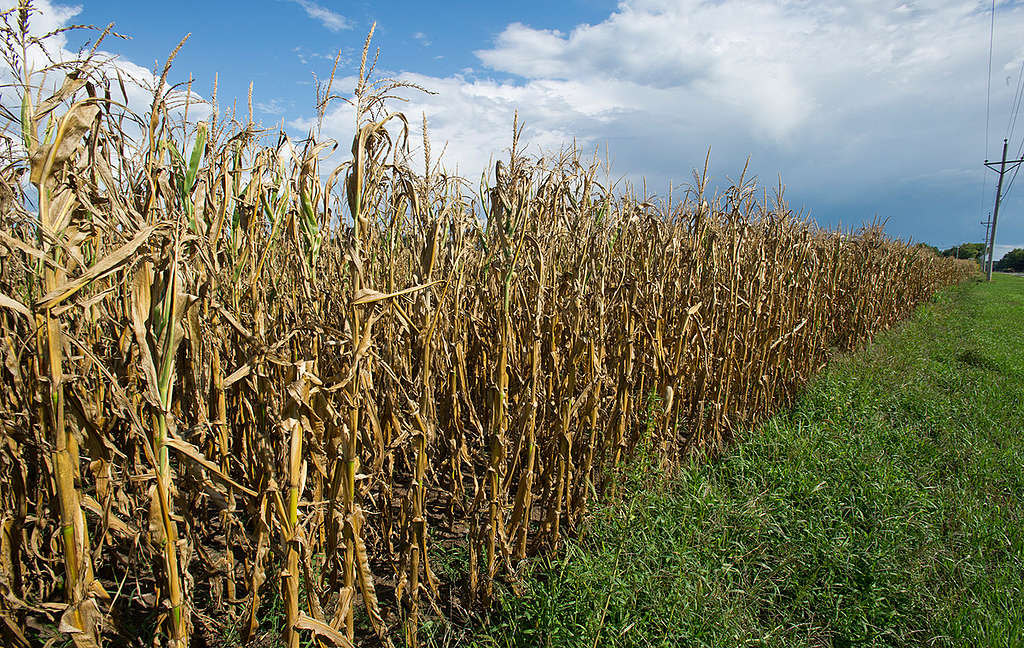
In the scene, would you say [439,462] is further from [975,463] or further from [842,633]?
[975,463]

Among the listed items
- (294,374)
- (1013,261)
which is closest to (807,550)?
(294,374)

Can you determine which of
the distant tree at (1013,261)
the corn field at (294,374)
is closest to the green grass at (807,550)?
the corn field at (294,374)

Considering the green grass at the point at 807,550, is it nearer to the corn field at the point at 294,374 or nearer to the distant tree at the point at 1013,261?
the corn field at the point at 294,374

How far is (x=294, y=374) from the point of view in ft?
4.90

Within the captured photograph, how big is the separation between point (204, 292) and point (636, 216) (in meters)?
2.52

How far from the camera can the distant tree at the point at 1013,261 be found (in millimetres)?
69688

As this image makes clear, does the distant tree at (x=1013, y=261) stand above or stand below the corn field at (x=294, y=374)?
above

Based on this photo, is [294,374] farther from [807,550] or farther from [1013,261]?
[1013,261]

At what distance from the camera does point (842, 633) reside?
93.2 inches

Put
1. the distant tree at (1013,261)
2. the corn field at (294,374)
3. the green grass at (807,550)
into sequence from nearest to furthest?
1. the corn field at (294,374)
2. the green grass at (807,550)
3. the distant tree at (1013,261)

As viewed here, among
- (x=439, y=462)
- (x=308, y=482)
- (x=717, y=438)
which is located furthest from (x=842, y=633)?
(x=308, y=482)

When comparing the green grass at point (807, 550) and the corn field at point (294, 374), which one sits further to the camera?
the green grass at point (807, 550)

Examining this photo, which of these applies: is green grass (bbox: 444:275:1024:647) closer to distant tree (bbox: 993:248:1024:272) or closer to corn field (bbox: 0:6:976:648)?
corn field (bbox: 0:6:976:648)

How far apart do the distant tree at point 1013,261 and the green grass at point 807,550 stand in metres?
88.3
